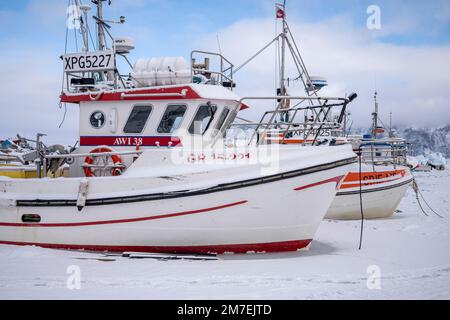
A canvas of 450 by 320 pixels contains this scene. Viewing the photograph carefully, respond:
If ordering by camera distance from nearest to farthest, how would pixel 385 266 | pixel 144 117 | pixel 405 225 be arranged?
1. pixel 385 266
2. pixel 144 117
3. pixel 405 225

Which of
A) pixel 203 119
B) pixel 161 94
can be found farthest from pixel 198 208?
pixel 161 94

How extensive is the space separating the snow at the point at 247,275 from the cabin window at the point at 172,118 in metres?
2.24

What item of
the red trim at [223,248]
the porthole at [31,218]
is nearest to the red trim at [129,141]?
the porthole at [31,218]

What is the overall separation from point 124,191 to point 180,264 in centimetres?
138

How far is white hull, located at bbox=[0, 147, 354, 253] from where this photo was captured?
20.1 ft

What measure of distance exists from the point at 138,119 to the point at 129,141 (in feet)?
1.29

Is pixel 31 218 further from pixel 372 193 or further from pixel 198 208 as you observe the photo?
pixel 372 193

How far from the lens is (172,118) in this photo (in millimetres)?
7289

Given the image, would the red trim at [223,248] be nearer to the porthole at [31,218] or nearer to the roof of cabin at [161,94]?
the porthole at [31,218]

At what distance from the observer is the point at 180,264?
5.81 meters

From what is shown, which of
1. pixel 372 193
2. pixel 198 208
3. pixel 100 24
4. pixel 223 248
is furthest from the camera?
pixel 372 193

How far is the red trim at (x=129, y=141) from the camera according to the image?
7236mm

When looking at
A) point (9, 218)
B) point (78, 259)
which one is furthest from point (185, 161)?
point (9, 218)
